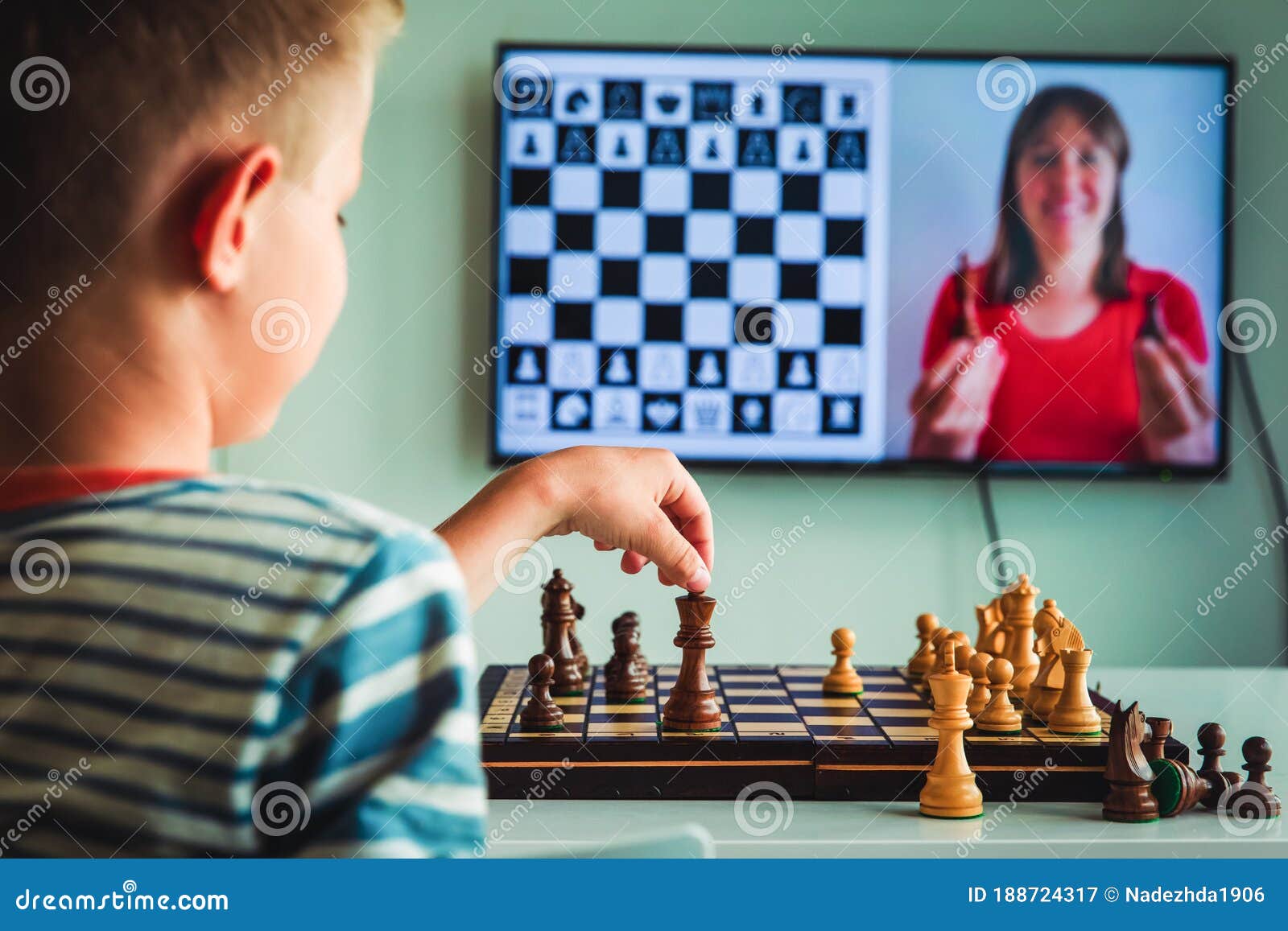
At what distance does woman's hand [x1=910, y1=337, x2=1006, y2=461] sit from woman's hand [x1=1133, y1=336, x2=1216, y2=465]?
0.35m

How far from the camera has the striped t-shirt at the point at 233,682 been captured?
0.48 m

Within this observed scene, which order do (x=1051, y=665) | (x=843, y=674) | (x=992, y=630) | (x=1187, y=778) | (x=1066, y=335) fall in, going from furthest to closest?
(x=1066, y=335) → (x=992, y=630) → (x=843, y=674) → (x=1051, y=665) → (x=1187, y=778)

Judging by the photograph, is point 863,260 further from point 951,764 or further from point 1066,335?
point 951,764

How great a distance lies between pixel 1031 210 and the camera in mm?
2875

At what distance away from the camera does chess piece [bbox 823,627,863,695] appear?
148 cm

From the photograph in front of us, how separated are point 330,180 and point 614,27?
250 centimetres

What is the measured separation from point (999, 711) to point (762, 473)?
1696mm

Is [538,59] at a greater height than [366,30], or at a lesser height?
greater

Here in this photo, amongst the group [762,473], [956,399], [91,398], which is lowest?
[91,398]

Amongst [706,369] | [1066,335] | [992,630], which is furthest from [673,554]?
[1066,335]

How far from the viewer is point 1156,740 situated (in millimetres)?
1129
